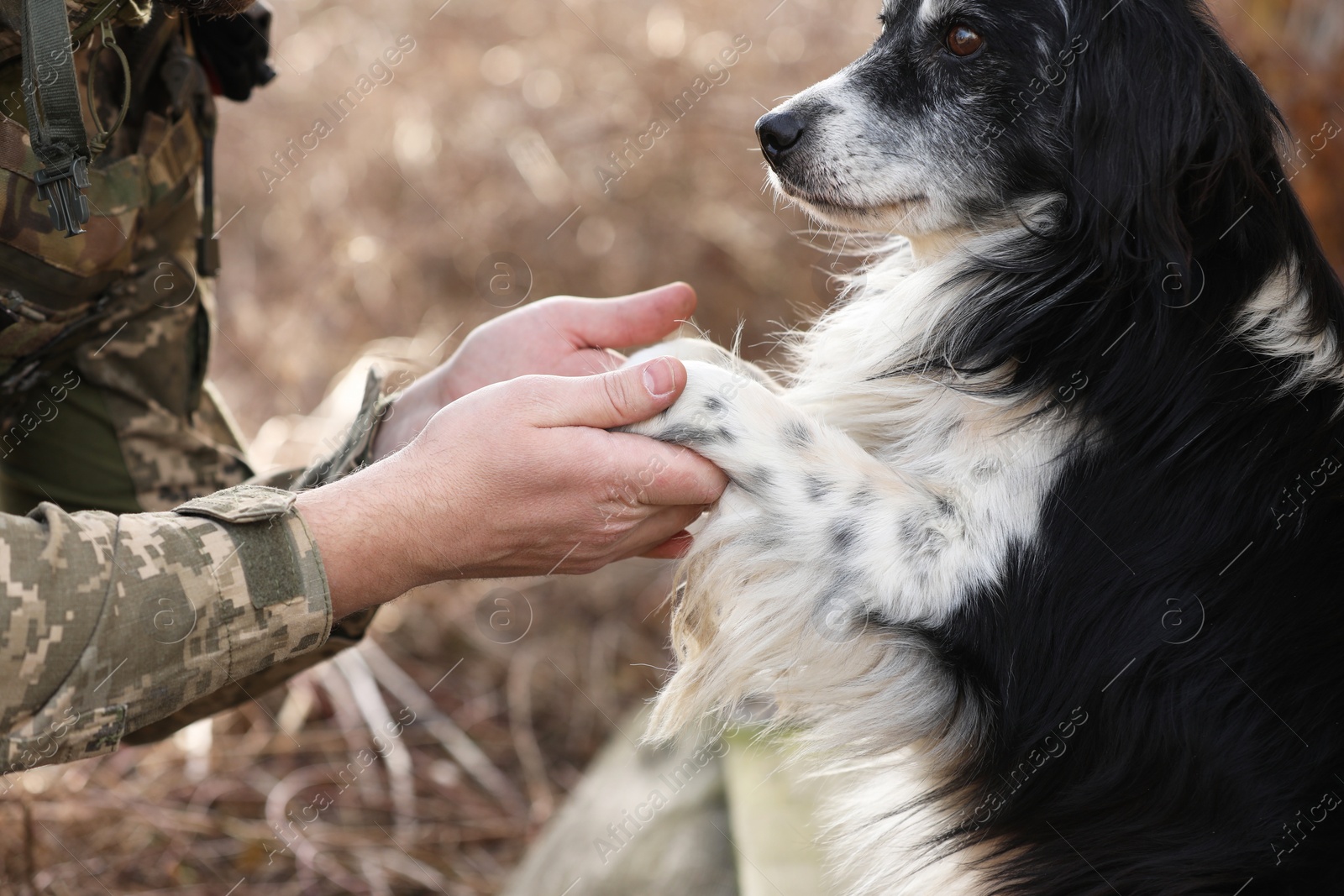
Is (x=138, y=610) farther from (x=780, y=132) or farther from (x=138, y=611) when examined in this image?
(x=780, y=132)

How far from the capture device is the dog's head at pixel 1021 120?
1950 mm

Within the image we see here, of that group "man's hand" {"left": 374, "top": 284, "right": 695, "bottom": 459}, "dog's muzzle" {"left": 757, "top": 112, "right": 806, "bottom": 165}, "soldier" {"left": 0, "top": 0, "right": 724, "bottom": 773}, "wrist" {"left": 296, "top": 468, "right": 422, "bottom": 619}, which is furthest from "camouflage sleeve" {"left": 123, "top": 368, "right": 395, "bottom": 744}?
"dog's muzzle" {"left": 757, "top": 112, "right": 806, "bottom": 165}

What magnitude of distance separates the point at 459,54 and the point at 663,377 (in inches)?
193

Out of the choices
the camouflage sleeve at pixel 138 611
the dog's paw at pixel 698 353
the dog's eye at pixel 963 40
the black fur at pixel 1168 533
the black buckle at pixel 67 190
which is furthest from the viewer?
the dog's paw at pixel 698 353

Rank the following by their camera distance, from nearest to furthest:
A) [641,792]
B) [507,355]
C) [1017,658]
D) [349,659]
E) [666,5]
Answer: [1017,658], [507,355], [641,792], [349,659], [666,5]

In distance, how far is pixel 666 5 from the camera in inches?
244

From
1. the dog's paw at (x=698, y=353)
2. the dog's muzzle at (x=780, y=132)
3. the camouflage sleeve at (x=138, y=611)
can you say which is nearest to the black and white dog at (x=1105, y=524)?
the dog's paw at (x=698, y=353)

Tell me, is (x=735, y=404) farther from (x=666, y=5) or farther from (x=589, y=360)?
(x=666, y=5)

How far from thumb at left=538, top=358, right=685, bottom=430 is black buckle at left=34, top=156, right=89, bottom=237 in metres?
0.98

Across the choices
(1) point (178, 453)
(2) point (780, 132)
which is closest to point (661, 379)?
(2) point (780, 132)

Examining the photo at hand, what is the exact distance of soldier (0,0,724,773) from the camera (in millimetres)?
1750

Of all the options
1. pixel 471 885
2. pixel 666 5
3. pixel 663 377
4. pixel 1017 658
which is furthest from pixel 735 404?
pixel 666 5

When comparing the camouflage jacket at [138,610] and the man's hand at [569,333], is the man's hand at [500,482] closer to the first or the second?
the camouflage jacket at [138,610]

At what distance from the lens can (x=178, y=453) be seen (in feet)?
9.25
